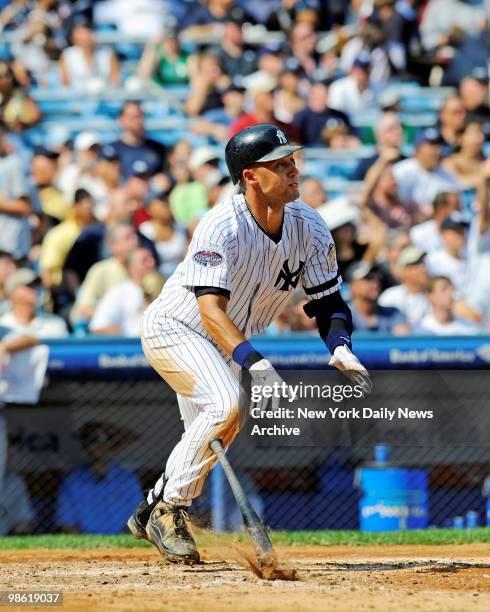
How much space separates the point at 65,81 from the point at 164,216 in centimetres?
307

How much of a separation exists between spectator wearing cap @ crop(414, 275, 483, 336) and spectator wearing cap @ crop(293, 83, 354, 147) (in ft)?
8.97

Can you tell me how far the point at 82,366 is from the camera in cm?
737

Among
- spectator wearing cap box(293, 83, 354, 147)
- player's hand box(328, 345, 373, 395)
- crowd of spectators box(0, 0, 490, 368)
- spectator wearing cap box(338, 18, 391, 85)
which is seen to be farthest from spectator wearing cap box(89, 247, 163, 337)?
spectator wearing cap box(338, 18, 391, 85)

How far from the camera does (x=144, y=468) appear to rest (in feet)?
24.2

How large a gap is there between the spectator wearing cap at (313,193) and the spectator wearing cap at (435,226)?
76 centimetres

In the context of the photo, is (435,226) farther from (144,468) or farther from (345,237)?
(144,468)

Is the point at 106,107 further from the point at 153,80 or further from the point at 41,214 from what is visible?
the point at 41,214

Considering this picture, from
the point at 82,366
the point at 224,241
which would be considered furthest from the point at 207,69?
the point at 224,241

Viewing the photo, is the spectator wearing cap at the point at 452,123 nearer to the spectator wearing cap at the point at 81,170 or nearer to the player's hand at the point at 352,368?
the spectator wearing cap at the point at 81,170

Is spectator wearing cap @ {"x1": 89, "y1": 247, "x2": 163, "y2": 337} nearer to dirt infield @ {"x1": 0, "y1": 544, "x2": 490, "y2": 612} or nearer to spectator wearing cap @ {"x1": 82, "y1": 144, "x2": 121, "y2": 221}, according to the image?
spectator wearing cap @ {"x1": 82, "y1": 144, "x2": 121, "y2": 221}

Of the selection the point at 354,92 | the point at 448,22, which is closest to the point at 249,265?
the point at 354,92

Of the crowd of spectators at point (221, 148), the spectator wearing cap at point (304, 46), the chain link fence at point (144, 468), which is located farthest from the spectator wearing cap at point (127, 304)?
the spectator wearing cap at point (304, 46)

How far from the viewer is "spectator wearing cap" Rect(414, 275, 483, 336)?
7884 mm

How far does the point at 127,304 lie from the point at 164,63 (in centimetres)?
406
